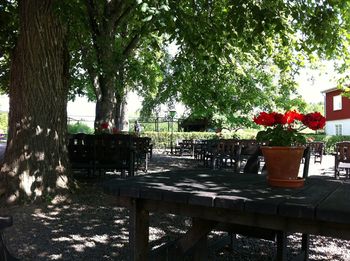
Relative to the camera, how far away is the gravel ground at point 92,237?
4.49 meters

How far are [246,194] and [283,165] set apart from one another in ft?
1.37

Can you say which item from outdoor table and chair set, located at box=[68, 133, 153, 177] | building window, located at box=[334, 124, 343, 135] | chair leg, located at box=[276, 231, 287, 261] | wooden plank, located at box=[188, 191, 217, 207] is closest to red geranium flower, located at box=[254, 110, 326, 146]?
wooden plank, located at box=[188, 191, 217, 207]

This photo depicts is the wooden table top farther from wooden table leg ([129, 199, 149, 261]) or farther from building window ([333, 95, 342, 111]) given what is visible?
building window ([333, 95, 342, 111])

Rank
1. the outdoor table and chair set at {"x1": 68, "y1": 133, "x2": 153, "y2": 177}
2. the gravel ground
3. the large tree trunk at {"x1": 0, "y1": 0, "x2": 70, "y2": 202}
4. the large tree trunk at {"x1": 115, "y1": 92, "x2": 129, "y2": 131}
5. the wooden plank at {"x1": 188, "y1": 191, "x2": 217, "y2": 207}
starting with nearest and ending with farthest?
the wooden plank at {"x1": 188, "y1": 191, "x2": 217, "y2": 207}, the gravel ground, the large tree trunk at {"x1": 0, "y1": 0, "x2": 70, "y2": 202}, the outdoor table and chair set at {"x1": 68, "y1": 133, "x2": 153, "y2": 177}, the large tree trunk at {"x1": 115, "y1": 92, "x2": 129, "y2": 131}

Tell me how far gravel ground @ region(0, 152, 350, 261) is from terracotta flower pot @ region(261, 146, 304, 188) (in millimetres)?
1580

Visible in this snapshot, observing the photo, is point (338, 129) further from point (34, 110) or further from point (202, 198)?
point (202, 198)

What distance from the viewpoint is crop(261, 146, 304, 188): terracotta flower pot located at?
2.88 meters

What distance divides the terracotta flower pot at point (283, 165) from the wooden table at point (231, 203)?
81 mm

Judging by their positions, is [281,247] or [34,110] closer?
[281,247]

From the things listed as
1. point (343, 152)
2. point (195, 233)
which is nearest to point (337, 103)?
point (343, 152)

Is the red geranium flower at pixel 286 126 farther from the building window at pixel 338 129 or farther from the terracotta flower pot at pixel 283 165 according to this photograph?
the building window at pixel 338 129

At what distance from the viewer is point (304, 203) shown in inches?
95.0

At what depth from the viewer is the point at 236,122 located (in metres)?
33.1

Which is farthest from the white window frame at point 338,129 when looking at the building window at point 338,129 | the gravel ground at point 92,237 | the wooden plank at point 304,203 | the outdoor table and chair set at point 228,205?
the wooden plank at point 304,203
